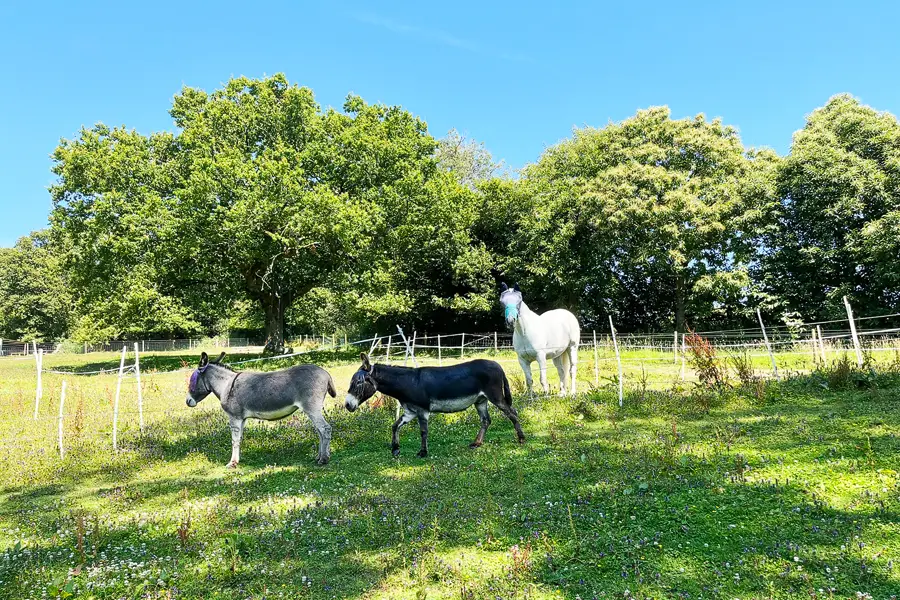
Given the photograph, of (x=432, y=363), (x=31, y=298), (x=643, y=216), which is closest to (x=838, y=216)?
(x=643, y=216)

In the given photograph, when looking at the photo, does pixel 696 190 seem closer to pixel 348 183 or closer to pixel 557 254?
pixel 557 254

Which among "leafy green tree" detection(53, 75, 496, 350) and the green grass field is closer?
the green grass field

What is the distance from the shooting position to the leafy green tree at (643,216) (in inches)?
1180

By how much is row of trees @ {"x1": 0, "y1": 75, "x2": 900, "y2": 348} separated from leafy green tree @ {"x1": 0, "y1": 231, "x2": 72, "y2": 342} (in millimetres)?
32189

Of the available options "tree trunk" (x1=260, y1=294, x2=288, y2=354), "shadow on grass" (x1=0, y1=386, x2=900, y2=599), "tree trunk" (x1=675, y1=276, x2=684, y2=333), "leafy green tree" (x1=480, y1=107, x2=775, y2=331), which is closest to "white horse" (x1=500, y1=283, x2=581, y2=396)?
"shadow on grass" (x1=0, y1=386, x2=900, y2=599)

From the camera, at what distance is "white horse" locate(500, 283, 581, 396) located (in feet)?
37.4

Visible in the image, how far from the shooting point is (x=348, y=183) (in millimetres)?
31156

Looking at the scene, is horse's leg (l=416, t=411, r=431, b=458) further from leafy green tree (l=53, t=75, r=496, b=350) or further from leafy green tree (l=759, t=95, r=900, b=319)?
leafy green tree (l=759, t=95, r=900, b=319)

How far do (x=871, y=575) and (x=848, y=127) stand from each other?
31898 mm

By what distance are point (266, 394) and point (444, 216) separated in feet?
85.5

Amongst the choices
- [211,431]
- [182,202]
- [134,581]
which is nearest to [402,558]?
[134,581]

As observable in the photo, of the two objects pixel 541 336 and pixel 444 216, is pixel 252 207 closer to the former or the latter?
pixel 444 216

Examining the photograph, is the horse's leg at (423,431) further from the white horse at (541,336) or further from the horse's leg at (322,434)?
the white horse at (541,336)

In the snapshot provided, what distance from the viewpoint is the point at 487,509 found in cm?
586
